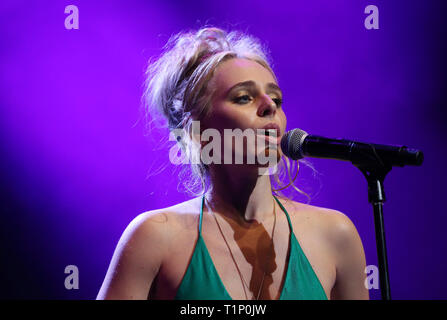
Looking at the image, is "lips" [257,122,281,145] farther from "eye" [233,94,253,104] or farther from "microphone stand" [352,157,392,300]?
"microphone stand" [352,157,392,300]

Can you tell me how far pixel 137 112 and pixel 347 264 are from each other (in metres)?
0.99

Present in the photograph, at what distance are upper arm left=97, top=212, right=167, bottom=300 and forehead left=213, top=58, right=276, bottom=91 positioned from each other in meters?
0.50

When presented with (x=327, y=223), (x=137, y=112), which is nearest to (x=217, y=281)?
(x=327, y=223)

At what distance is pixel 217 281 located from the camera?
134 cm

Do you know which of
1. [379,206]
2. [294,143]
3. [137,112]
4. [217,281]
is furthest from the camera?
[137,112]

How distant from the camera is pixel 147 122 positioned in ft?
5.96

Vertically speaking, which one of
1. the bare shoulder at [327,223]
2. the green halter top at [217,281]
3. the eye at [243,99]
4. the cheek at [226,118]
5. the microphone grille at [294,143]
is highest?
the eye at [243,99]

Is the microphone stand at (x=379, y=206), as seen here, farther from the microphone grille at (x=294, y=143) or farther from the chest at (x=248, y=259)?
the chest at (x=248, y=259)

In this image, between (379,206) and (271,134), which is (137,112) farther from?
(379,206)

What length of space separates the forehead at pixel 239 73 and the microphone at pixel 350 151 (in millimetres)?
350

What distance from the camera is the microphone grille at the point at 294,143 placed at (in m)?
1.12

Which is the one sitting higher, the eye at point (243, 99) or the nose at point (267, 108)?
the eye at point (243, 99)

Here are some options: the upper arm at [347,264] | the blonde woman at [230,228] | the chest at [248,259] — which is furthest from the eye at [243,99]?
the upper arm at [347,264]
